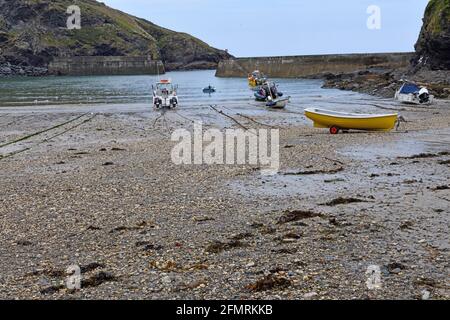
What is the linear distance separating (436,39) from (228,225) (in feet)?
275

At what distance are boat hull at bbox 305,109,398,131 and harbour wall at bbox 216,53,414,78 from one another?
106747mm

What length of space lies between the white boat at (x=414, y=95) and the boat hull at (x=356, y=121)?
2609 cm

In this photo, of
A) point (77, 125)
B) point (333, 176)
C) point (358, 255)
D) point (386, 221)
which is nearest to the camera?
point (358, 255)

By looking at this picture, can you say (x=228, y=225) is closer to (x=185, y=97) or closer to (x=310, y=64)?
(x=185, y=97)

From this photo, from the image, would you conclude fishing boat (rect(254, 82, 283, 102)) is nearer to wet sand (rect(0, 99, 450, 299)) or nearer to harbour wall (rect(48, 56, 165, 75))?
wet sand (rect(0, 99, 450, 299))

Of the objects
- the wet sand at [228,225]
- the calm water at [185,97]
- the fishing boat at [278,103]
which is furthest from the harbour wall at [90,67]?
the wet sand at [228,225]

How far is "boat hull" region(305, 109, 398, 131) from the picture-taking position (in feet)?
92.8

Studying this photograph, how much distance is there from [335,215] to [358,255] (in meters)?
2.86

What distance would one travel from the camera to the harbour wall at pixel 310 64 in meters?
136

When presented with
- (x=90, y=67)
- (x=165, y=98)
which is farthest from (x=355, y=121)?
(x=90, y=67)

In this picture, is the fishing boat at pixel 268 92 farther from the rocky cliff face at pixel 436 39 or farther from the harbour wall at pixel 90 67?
the harbour wall at pixel 90 67

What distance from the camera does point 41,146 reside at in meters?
26.9
